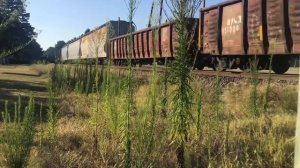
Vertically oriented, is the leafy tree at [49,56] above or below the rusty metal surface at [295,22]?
below

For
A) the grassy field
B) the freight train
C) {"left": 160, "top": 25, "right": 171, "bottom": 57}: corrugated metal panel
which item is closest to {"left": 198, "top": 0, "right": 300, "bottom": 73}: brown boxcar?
the freight train

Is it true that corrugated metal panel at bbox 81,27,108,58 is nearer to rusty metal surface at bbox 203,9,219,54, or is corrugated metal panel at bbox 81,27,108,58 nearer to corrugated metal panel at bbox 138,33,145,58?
rusty metal surface at bbox 203,9,219,54

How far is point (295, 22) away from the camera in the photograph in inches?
479

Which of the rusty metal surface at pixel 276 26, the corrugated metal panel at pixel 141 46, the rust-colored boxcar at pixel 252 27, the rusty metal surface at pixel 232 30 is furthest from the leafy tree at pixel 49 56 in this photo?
the rusty metal surface at pixel 276 26

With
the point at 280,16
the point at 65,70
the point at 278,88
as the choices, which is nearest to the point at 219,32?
the point at 280,16

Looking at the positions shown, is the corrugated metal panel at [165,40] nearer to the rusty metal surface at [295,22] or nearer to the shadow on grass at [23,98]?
the shadow on grass at [23,98]

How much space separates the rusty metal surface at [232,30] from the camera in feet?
50.5

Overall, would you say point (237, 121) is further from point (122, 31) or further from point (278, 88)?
point (122, 31)

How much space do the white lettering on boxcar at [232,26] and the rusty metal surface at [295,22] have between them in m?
3.09

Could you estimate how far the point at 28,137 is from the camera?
4426 millimetres

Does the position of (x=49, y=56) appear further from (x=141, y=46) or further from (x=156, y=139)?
(x=156, y=139)

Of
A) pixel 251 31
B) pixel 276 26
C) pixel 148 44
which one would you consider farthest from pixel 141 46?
pixel 276 26

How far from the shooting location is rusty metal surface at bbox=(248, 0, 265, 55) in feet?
45.8

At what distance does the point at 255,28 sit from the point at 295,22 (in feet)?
7.66
